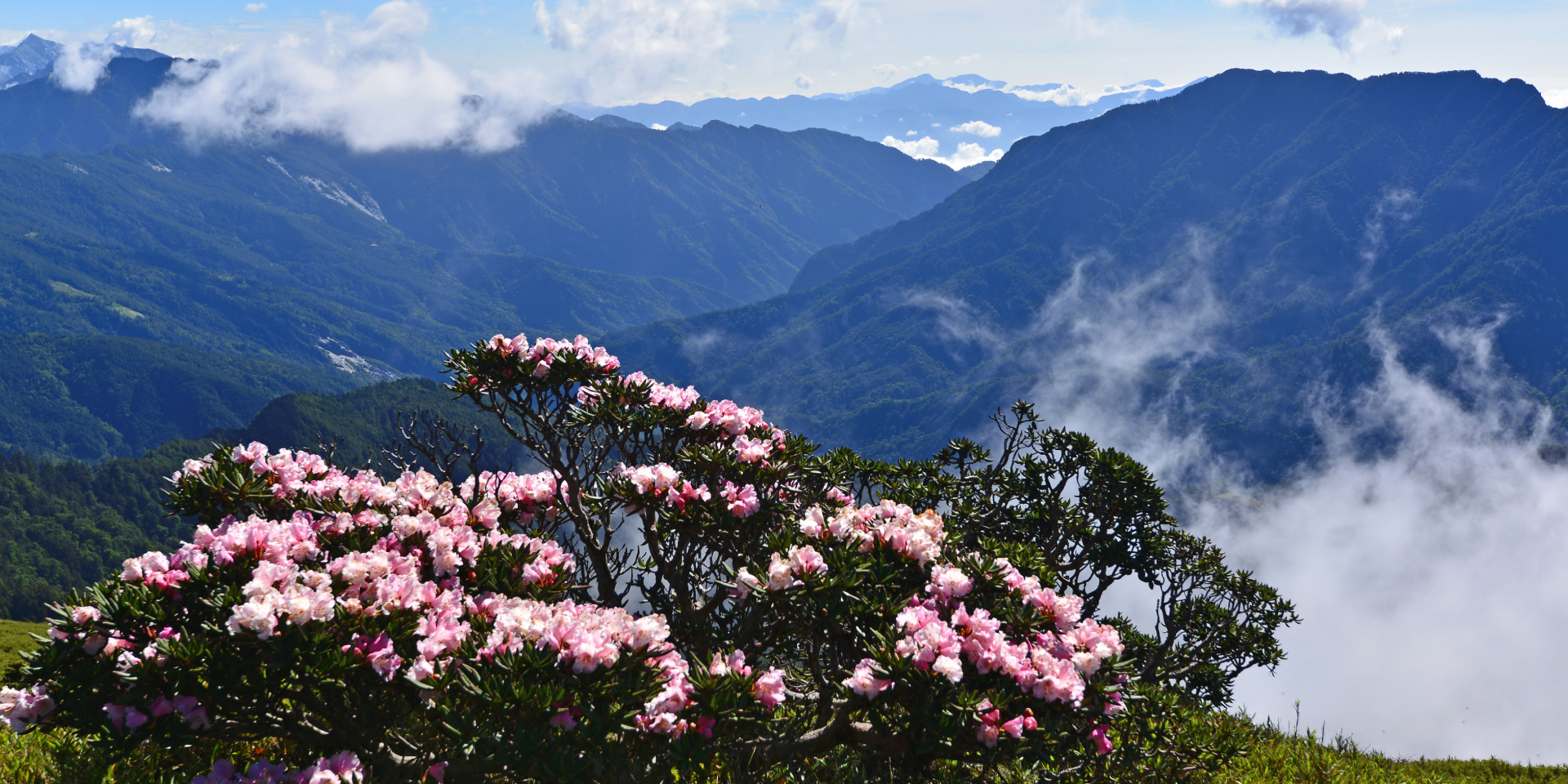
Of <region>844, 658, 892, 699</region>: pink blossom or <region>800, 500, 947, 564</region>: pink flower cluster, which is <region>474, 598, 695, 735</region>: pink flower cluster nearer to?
<region>844, 658, 892, 699</region>: pink blossom

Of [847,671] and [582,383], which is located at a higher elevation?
[582,383]

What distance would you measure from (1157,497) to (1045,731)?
972 cm

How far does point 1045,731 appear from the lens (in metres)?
5.78

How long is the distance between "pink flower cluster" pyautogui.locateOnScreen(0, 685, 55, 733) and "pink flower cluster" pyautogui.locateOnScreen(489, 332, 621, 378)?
4830mm

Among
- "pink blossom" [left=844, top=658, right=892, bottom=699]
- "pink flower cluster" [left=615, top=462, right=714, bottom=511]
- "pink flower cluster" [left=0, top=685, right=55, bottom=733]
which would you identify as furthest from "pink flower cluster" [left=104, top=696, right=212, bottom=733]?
"pink blossom" [left=844, top=658, right=892, bottom=699]

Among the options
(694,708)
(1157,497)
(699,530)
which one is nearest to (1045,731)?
(694,708)

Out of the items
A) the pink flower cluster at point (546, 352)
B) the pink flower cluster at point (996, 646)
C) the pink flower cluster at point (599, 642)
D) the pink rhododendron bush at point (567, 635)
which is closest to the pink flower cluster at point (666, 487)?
the pink rhododendron bush at point (567, 635)

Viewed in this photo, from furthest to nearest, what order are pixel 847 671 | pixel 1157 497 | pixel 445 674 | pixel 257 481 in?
pixel 1157 497, pixel 257 481, pixel 847 671, pixel 445 674

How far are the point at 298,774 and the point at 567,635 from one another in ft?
7.66

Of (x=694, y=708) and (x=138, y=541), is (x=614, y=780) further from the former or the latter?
(x=138, y=541)

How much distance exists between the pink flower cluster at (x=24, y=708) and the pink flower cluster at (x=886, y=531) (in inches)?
207

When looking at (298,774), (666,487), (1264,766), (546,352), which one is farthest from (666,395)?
(1264,766)

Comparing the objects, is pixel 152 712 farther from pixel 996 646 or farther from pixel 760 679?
pixel 996 646

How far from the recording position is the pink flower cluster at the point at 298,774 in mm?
5535
